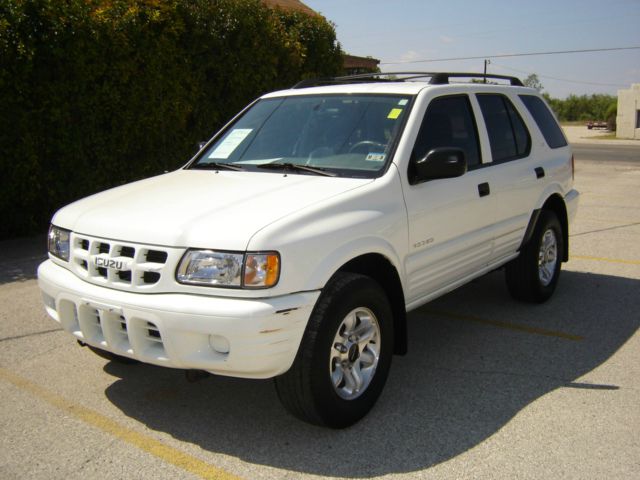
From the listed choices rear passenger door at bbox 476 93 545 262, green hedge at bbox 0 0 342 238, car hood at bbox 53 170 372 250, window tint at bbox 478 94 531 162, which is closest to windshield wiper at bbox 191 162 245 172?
car hood at bbox 53 170 372 250

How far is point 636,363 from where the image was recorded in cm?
470


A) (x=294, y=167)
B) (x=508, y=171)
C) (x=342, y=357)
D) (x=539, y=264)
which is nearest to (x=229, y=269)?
(x=342, y=357)

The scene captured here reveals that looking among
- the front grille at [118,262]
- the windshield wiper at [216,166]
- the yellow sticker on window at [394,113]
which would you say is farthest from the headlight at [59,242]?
the yellow sticker on window at [394,113]

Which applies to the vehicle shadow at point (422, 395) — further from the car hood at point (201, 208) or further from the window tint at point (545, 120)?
the window tint at point (545, 120)

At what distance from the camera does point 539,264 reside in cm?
603

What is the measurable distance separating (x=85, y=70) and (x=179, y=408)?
6.22m

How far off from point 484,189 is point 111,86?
6.28 m

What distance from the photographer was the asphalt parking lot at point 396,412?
3422mm

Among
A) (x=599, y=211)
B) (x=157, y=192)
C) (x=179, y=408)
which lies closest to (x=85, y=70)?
(x=157, y=192)

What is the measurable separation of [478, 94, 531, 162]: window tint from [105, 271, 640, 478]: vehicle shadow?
1404 mm

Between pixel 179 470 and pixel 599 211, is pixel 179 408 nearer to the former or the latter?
pixel 179 470

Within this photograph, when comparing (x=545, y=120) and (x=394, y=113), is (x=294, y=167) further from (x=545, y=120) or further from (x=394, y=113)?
(x=545, y=120)

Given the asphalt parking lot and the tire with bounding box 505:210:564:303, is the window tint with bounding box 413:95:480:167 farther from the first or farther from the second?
the asphalt parking lot

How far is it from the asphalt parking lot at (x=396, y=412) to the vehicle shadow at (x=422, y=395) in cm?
1
